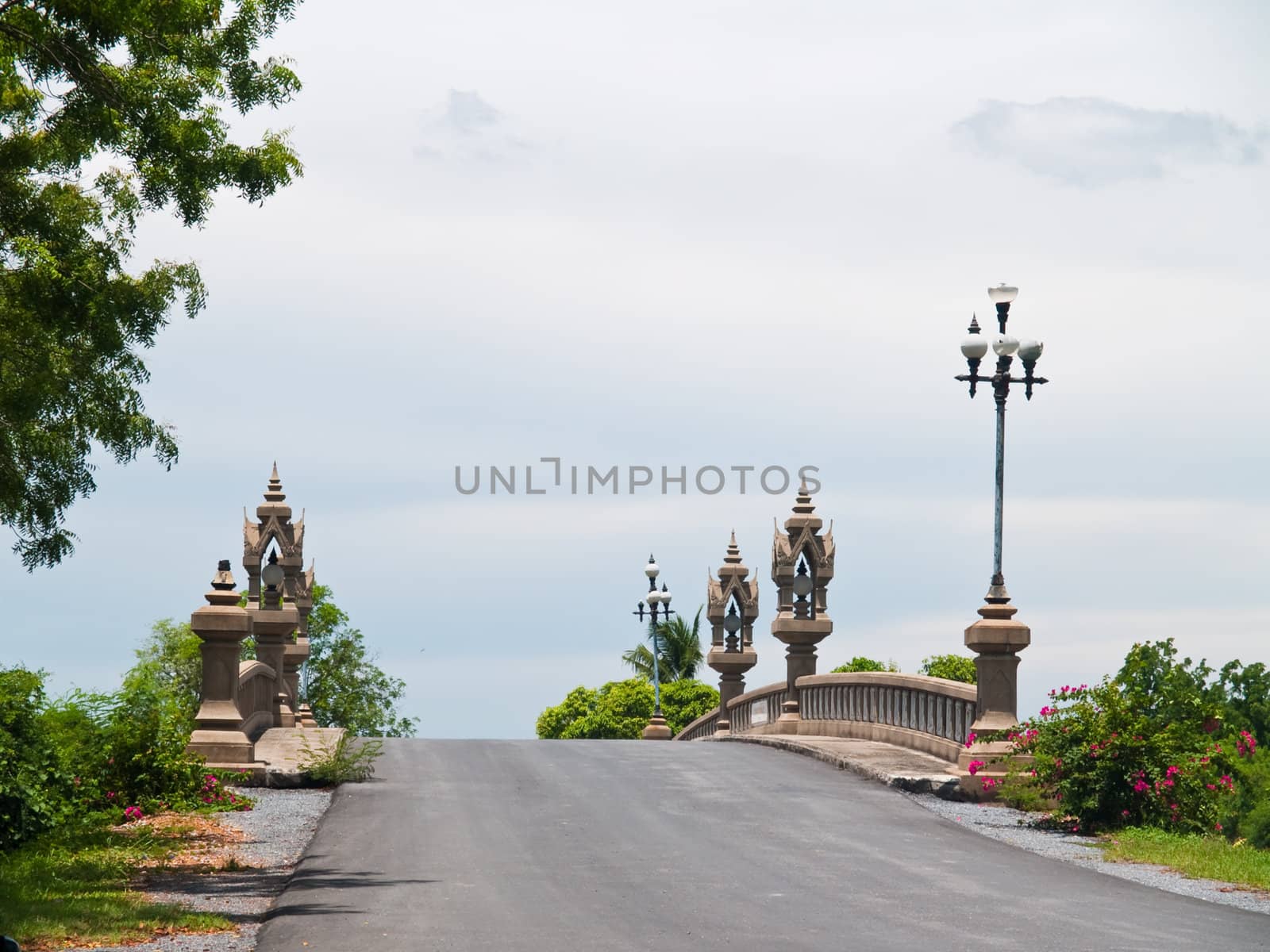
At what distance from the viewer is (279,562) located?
3312cm

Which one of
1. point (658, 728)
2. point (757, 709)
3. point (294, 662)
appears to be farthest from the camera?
point (658, 728)

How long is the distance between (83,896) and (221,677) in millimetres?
9708

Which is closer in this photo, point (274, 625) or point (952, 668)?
point (274, 625)

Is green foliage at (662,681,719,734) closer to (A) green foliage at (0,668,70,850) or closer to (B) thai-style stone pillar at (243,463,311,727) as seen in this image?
(B) thai-style stone pillar at (243,463,311,727)

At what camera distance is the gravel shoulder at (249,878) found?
11.0m

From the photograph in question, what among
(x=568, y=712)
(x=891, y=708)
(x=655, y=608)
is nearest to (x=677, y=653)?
(x=568, y=712)

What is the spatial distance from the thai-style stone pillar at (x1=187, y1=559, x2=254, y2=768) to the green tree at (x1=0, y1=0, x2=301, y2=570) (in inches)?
145

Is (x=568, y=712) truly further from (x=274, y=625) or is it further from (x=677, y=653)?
(x=274, y=625)

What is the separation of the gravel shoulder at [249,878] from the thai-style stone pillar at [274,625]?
11.8m

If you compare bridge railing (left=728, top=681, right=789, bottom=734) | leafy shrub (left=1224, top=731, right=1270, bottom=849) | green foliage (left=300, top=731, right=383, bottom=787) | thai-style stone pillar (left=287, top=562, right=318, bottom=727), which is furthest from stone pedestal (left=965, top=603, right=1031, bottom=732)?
thai-style stone pillar (left=287, top=562, right=318, bottom=727)

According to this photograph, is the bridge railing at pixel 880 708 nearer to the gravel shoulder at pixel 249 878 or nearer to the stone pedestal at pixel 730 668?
the stone pedestal at pixel 730 668

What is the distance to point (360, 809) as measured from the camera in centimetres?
1852

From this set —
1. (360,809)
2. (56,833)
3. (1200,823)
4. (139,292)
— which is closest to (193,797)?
(360,809)

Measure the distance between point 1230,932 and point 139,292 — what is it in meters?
15.6
